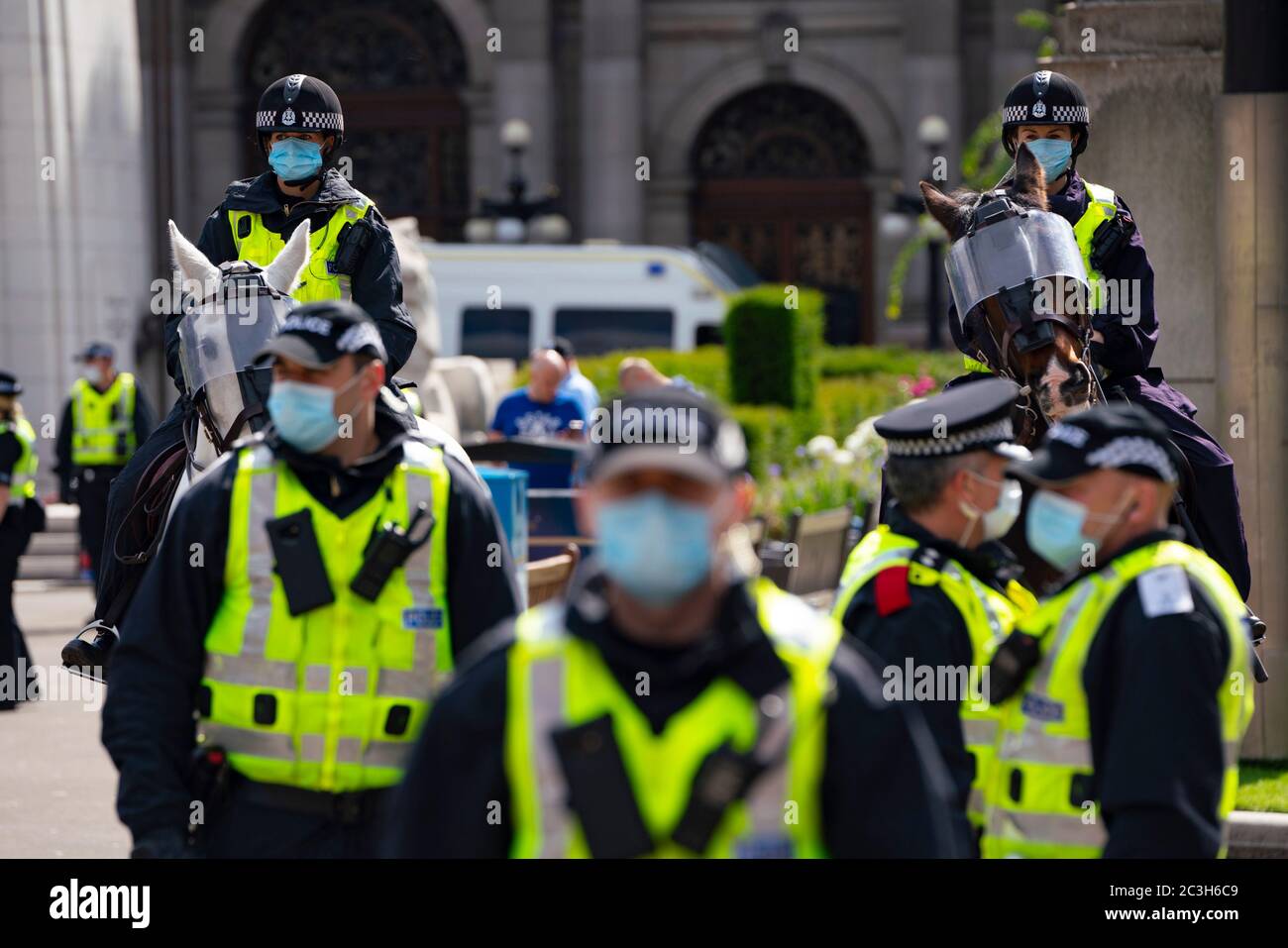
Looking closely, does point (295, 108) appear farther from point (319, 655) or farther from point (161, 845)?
point (161, 845)

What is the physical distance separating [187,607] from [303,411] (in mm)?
486

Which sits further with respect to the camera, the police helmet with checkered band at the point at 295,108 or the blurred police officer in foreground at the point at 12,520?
the blurred police officer in foreground at the point at 12,520

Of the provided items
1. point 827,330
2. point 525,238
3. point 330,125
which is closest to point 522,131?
point 525,238

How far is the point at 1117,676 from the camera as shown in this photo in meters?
4.22

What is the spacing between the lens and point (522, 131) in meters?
33.6

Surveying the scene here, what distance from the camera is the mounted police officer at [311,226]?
281 inches

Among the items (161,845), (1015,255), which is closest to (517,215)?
(1015,255)

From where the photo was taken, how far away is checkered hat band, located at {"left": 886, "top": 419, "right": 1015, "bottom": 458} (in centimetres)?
481

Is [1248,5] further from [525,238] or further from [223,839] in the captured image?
[525,238]

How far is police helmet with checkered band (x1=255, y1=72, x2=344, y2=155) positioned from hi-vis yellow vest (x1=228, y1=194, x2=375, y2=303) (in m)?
0.29

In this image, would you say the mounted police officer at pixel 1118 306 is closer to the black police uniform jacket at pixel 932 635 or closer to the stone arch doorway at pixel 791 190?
the black police uniform jacket at pixel 932 635

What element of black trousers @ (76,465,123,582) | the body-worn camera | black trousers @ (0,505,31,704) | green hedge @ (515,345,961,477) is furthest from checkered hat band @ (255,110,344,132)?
black trousers @ (76,465,123,582)

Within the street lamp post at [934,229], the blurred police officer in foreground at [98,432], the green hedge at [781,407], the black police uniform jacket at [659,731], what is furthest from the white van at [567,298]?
the black police uniform jacket at [659,731]

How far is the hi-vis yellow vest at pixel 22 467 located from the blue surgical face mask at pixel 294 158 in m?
6.87
